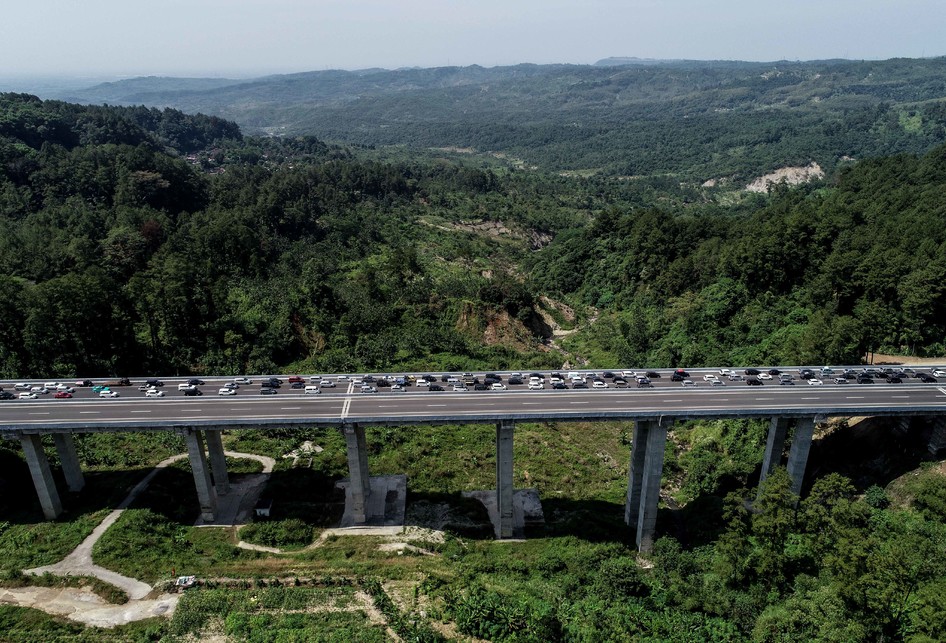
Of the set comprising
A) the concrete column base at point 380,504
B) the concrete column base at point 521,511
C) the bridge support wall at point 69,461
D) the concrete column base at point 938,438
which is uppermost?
the concrete column base at point 938,438

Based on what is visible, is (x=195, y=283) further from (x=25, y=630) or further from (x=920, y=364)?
(x=920, y=364)

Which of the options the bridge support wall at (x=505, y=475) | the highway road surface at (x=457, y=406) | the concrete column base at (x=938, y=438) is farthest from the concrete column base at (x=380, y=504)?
the concrete column base at (x=938, y=438)

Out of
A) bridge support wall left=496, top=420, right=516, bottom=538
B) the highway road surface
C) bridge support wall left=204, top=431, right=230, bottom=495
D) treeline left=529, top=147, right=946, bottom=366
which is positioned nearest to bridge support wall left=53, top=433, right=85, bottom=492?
the highway road surface

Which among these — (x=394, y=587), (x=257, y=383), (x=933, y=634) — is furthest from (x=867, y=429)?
(x=257, y=383)

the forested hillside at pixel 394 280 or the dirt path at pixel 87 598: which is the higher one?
the forested hillside at pixel 394 280

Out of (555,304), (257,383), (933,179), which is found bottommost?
(555,304)

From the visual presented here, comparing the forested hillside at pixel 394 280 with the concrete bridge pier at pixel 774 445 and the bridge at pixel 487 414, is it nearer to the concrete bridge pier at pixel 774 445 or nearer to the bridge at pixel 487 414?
the bridge at pixel 487 414

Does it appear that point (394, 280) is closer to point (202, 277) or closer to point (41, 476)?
point (202, 277)
